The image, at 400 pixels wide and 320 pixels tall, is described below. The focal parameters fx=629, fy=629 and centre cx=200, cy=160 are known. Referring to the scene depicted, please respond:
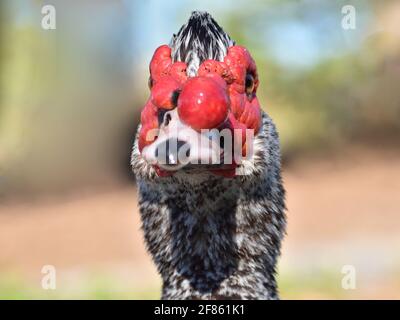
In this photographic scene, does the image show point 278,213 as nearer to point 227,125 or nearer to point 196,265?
point 196,265

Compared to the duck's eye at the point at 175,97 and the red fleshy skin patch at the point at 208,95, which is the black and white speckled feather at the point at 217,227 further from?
the duck's eye at the point at 175,97

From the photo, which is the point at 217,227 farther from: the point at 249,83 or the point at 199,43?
the point at 199,43

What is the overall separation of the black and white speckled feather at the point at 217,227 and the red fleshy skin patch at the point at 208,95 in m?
0.09

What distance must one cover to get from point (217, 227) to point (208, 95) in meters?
0.58

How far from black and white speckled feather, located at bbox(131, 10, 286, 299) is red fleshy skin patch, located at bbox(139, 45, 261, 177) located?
89mm

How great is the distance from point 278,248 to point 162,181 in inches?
22.3

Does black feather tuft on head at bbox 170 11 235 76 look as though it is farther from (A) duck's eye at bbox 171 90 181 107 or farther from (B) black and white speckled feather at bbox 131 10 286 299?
(A) duck's eye at bbox 171 90 181 107

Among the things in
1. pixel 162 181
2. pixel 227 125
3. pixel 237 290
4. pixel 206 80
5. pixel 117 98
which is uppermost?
pixel 117 98

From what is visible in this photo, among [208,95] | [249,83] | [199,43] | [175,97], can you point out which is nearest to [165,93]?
[175,97]

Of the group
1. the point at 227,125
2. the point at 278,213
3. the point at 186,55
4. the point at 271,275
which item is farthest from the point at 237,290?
the point at 186,55

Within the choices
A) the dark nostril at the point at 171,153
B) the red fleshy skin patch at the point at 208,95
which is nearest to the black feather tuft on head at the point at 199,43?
the red fleshy skin patch at the point at 208,95

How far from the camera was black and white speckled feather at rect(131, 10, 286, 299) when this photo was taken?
212 centimetres

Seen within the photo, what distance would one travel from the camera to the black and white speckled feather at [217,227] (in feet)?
6.95

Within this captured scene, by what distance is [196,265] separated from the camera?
2258 mm
